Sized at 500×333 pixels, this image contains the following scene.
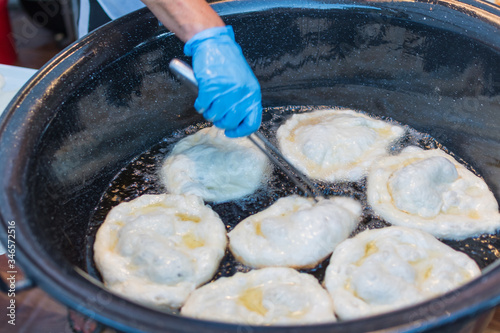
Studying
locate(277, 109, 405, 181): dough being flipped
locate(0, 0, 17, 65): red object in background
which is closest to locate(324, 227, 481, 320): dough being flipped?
locate(277, 109, 405, 181): dough being flipped

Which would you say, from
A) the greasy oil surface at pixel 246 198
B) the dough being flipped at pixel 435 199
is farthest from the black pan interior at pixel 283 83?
the dough being flipped at pixel 435 199

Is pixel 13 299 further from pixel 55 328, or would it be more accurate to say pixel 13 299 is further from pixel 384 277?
pixel 384 277

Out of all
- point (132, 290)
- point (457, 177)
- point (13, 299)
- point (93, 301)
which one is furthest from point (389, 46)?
point (13, 299)

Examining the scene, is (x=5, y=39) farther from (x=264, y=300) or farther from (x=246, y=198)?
(x=264, y=300)

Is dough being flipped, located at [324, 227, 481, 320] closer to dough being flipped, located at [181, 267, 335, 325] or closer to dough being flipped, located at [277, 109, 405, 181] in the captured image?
dough being flipped, located at [181, 267, 335, 325]

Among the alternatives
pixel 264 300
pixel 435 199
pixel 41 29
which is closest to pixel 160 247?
pixel 264 300

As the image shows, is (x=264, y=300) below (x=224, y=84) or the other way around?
below
